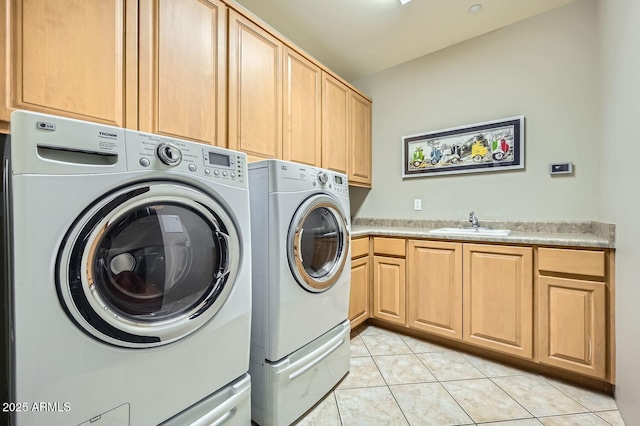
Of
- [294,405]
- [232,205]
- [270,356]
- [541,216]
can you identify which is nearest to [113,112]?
[232,205]

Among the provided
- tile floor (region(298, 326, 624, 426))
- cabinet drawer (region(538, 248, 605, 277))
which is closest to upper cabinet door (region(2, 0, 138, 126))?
tile floor (region(298, 326, 624, 426))

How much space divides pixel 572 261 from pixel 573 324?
0.35m

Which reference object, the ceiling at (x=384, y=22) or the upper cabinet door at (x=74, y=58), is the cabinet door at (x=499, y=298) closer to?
the ceiling at (x=384, y=22)

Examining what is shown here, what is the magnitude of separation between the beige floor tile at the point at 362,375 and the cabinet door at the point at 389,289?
0.45 metres

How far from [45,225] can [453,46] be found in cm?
296

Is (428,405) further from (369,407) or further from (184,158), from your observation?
(184,158)

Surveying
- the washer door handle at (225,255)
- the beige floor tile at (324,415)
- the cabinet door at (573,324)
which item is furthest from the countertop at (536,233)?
the washer door handle at (225,255)

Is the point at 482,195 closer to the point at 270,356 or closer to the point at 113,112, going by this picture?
the point at 270,356

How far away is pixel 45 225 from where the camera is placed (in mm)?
666

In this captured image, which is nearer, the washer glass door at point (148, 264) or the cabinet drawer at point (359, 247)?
the washer glass door at point (148, 264)

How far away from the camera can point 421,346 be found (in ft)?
6.85

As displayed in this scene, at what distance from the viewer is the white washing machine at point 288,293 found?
123 centimetres

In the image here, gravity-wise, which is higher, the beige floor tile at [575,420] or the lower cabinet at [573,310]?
the lower cabinet at [573,310]

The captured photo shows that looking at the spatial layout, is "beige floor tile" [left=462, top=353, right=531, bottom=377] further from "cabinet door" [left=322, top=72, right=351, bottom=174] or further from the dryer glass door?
"cabinet door" [left=322, top=72, right=351, bottom=174]
